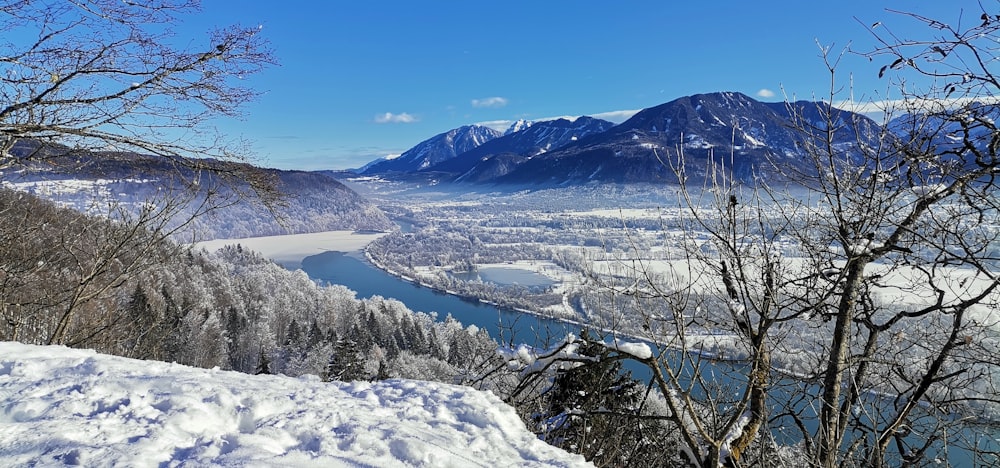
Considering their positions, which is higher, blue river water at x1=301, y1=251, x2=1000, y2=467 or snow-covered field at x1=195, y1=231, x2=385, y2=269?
snow-covered field at x1=195, y1=231, x2=385, y2=269

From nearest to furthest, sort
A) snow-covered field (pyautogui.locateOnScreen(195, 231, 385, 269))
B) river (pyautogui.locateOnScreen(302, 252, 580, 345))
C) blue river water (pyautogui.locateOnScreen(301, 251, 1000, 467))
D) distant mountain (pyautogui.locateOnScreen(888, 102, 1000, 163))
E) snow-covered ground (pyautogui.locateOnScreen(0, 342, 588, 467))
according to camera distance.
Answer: snow-covered ground (pyautogui.locateOnScreen(0, 342, 588, 467)) → distant mountain (pyautogui.locateOnScreen(888, 102, 1000, 163)) → blue river water (pyautogui.locateOnScreen(301, 251, 1000, 467)) → river (pyautogui.locateOnScreen(302, 252, 580, 345)) → snow-covered field (pyautogui.locateOnScreen(195, 231, 385, 269))

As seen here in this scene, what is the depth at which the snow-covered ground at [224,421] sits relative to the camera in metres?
2.05

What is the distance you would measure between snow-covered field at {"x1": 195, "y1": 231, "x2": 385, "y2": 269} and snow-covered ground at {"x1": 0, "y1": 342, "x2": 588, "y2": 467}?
78.4 m

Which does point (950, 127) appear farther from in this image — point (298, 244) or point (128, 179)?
point (298, 244)

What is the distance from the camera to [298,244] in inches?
3971

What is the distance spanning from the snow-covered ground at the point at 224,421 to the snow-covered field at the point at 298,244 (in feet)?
257

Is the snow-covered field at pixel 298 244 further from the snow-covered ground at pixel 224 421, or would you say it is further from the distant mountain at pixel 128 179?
the snow-covered ground at pixel 224 421

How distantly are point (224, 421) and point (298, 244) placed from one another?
10622 cm

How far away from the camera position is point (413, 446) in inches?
96.0

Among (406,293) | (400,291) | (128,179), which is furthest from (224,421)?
(400,291)

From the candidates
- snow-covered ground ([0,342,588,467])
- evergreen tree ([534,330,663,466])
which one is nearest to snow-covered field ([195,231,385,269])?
evergreen tree ([534,330,663,466])

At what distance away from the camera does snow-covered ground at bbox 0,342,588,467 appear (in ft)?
6.73

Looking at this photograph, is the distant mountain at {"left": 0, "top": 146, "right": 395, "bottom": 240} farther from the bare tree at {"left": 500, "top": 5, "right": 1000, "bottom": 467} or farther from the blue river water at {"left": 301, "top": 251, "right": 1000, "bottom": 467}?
the blue river water at {"left": 301, "top": 251, "right": 1000, "bottom": 467}

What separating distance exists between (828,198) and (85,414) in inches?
160
